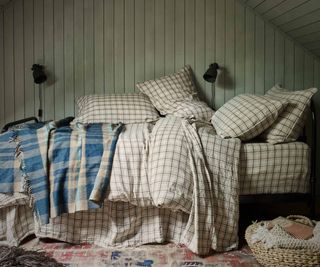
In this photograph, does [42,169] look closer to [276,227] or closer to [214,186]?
[214,186]

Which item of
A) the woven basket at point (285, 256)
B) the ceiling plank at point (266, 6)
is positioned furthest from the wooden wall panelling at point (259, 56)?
the woven basket at point (285, 256)

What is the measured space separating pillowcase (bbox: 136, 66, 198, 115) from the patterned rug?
1.20 m

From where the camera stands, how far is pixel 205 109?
2600 mm

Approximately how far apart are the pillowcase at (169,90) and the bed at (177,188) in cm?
73

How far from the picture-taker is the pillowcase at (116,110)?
2.60 metres

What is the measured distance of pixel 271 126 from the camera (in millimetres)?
2078

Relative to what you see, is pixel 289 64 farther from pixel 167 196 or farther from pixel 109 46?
pixel 167 196

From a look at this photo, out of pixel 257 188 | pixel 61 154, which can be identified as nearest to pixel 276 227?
pixel 257 188

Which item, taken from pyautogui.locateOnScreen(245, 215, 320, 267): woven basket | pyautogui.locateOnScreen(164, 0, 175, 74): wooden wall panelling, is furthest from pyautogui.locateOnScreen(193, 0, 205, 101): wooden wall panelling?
pyautogui.locateOnScreen(245, 215, 320, 267): woven basket

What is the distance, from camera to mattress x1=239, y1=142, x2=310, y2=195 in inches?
77.9

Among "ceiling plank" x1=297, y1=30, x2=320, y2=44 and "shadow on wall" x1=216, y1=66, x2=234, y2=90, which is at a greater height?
"ceiling plank" x1=297, y1=30, x2=320, y2=44

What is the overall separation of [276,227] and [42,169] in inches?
49.8

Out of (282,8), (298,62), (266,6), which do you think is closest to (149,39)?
(266,6)

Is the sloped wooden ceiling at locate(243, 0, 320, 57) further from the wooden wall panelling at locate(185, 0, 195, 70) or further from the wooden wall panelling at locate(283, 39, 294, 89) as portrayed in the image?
the wooden wall panelling at locate(185, 0, 195, 70)
